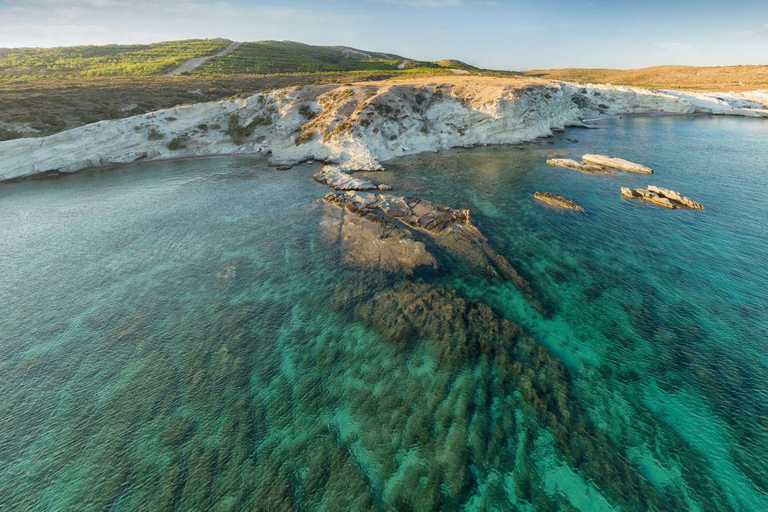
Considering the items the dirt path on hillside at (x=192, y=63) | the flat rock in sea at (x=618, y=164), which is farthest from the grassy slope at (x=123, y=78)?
the flat rock in sea at (x=618, y=164)

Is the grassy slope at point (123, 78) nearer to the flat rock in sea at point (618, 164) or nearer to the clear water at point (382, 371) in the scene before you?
the clear water at point (382, 371)

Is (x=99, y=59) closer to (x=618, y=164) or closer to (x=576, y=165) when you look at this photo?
(x=576, y=165)

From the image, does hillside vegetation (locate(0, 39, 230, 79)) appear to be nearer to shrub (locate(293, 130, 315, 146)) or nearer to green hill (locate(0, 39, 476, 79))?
green hill (locate(0, 39, 476, 79))

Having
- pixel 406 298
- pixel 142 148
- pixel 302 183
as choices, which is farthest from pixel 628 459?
pixel 142 148

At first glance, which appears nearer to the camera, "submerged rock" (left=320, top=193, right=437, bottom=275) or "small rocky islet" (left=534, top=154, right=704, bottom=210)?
"submerged rock" (left=320, top=193, right=437, bottom=275)

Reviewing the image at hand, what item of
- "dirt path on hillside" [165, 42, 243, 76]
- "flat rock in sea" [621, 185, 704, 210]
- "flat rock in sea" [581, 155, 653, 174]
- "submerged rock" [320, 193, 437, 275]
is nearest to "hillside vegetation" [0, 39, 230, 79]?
"dirt path on hillside" [165, 42, 243, 76]

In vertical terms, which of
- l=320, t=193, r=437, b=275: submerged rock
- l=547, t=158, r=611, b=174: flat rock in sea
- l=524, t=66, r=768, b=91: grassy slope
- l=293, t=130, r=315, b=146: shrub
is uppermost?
l=524, t=66, r=768, b=91: grassy slope

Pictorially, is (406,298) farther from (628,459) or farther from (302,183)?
(302,183)
